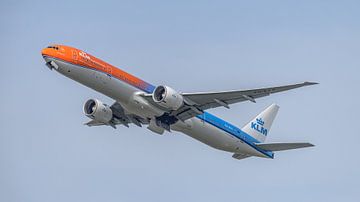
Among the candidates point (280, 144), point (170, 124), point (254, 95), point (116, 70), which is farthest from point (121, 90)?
point (280, 144)

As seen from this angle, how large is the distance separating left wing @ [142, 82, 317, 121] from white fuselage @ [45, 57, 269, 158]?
0.78 meters

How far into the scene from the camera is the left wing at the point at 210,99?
5966 cm

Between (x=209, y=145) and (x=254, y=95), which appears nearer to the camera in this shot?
(x=254, y=95)

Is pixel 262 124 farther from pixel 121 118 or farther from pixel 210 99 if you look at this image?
pixel 121 118

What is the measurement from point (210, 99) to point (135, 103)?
5702 mm

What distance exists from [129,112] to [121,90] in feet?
10.7

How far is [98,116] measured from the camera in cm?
6519

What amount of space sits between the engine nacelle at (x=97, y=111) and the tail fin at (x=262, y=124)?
13306mm

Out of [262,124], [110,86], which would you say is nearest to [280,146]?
[262,124]

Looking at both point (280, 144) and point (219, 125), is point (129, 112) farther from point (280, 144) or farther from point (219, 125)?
point (280, 144)

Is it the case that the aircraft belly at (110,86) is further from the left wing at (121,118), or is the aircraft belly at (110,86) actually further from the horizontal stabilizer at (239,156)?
the horizontal stabilizer at (239,156)

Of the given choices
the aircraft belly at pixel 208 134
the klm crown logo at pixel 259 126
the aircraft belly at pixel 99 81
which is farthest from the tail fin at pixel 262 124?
the aircraft belly at pixel 99 81

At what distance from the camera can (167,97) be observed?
2343 inches

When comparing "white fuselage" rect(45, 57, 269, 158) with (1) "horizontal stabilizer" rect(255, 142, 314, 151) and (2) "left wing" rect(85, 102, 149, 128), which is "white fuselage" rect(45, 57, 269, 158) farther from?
(2) "left wing" rect(85, 102, 149, 128)
